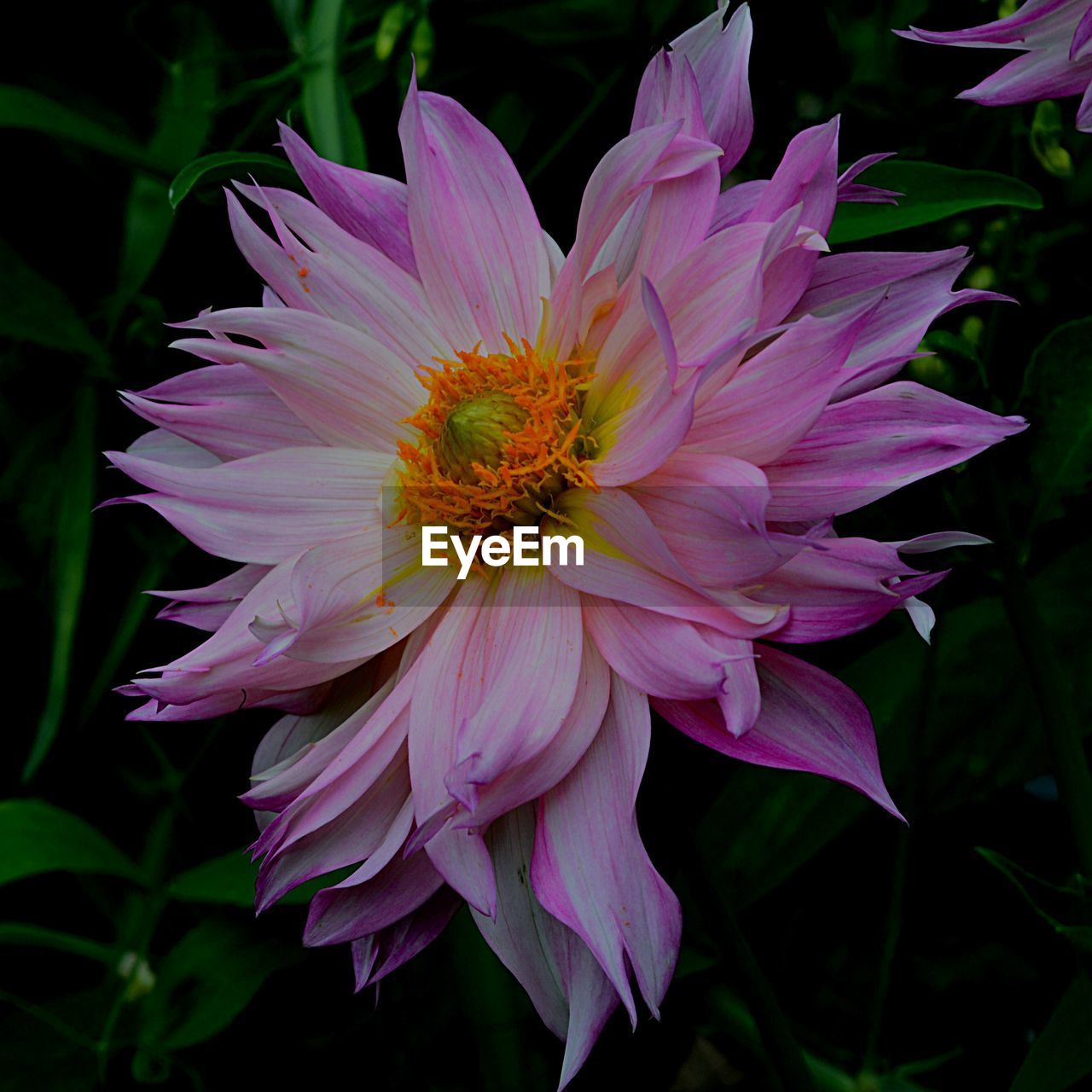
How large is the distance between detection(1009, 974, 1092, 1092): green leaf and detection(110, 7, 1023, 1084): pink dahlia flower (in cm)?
16

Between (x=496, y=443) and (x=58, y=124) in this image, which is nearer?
(x=496, y=443)

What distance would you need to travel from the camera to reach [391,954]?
376 millimetres

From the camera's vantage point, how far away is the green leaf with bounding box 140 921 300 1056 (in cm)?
51

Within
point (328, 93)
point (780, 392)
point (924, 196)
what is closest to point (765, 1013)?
point (780, 392)

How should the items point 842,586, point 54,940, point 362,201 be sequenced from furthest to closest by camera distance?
1. point 54,940
2. point 362,201
3. point 842,586

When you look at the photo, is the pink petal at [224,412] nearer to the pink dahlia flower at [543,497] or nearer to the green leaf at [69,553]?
the pink dahlia flower at [543,497]

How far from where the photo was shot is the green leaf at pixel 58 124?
53 centimetres

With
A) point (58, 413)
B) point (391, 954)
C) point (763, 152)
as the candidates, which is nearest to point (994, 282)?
point (763, 152)

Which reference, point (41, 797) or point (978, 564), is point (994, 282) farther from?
point (41, 797)

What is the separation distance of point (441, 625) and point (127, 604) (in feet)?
0.94

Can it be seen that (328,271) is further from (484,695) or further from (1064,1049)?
(1064,1049)

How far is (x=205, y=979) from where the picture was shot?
531 millimetres

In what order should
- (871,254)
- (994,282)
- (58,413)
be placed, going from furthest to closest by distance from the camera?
(58,413)
(994,282)
(871,254)

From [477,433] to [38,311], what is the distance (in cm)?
32
